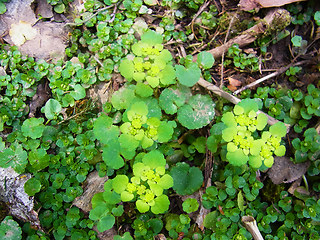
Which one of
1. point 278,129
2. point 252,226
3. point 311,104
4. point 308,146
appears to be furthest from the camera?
point 311,104

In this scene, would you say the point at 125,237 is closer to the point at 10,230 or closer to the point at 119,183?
the point at 119,183

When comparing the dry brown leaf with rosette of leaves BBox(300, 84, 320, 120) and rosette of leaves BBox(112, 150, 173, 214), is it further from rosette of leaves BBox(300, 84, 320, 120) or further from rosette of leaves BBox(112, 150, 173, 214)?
rosette of leaves BBox(112, 150, 173, 214)

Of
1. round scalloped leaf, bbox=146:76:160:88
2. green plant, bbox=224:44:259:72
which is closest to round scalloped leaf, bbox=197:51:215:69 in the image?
green plant, bbox=224:44:259:72

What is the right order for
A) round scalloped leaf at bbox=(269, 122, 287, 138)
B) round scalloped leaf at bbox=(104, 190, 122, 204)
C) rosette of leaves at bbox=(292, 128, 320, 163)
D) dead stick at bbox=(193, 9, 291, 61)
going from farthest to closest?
dead stick at bbox=(193, 9, 291, 61)
rosette of leaves at bbox=(292, 128, 320, 163)
round scalloped leaf at bbox=(104, 190, 122, 204)
round scalloped leaf at bbox=(269, 122, 287, 138)

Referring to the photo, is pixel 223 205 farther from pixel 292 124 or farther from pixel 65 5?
pixel 65 5

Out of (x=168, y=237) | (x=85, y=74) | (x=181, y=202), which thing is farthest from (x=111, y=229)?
(x=85, y=74)

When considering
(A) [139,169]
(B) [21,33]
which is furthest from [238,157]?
(B) [21,33]
